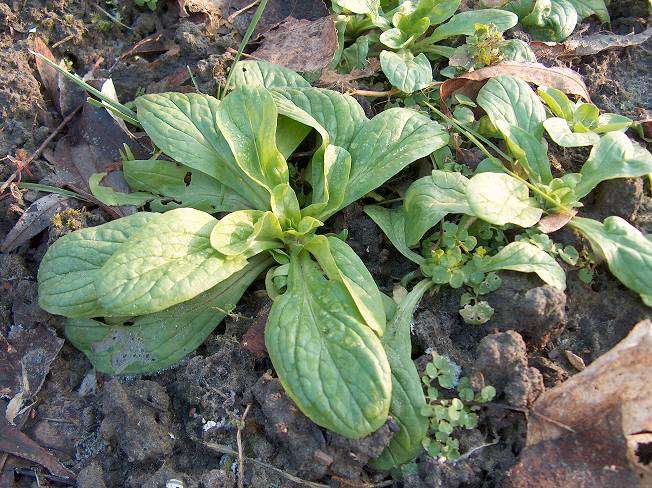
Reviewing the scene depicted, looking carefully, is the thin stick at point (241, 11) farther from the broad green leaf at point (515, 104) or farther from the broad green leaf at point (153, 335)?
the broad green leaf at point (153, 335)

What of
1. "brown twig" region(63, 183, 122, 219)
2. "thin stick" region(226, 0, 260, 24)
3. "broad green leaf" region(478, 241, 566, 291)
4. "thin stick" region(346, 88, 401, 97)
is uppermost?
"thin stick" region(226, 0, 260, 24)

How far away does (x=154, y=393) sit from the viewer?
86.5 inches

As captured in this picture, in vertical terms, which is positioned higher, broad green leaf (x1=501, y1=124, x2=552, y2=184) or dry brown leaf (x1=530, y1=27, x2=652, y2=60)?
dry brown leaf (x1=530, y1=27, x2=652, y2=60)

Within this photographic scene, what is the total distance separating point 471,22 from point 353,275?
5.45ft

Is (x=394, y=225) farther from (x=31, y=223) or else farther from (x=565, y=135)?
(x=31, y=223)

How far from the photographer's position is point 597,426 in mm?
1935

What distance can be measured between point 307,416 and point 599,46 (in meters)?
2.57

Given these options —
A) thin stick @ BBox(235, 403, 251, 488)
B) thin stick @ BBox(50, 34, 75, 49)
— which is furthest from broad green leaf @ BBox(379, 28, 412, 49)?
thin stick @ BBox(235, 403, 251, 488)

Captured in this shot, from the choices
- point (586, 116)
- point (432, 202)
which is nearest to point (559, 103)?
point (586, 116)

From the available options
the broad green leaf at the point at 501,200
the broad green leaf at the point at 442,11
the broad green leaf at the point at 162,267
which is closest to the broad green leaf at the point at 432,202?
the broad green leaf at the point at 501,200

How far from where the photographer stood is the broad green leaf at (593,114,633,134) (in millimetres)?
2617

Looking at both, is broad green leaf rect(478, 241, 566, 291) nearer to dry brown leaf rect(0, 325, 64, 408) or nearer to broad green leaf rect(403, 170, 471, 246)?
broad green leaf rect(403, 170, 471, 246)

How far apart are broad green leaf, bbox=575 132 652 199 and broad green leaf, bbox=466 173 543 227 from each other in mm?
282

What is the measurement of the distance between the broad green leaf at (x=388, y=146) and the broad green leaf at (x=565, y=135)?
0.47 meters
